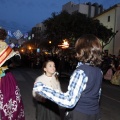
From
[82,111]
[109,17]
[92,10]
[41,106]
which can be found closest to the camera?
[82,111]

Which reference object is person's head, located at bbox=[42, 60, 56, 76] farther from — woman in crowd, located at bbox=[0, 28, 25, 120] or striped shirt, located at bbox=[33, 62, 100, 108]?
striped shirt, located at bbox=[33, 62, 100, 108]

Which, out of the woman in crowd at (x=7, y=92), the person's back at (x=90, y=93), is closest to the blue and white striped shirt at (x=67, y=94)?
the person's back at (x=90, y=93)

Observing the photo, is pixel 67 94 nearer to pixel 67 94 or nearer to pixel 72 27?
pixel 67 94

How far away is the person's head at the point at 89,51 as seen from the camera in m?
2.67

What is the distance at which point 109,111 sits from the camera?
8.55m

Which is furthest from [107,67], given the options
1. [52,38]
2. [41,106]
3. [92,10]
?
[92,10]

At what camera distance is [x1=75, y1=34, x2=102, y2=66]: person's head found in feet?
8.75

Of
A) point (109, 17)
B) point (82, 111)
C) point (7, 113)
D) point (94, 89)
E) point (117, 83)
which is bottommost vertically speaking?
point (117, 83)

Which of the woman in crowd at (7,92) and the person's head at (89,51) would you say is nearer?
the person's head at (89,51)

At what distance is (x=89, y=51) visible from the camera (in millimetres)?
2666

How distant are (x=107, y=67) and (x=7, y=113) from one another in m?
15.2

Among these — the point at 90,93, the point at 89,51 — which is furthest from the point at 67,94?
the point at 89,51

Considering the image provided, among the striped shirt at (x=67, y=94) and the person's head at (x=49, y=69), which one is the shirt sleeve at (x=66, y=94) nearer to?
the striped shirt at (x=67, y=94)

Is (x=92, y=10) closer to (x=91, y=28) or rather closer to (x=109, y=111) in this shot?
(x=91, y=28)
